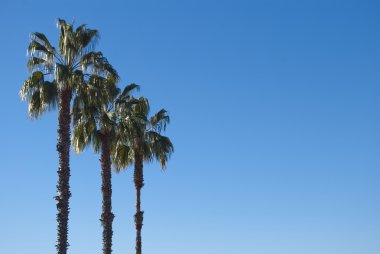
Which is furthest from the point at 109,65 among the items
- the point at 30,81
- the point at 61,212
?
the point at 61,212

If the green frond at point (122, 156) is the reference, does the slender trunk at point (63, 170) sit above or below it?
below

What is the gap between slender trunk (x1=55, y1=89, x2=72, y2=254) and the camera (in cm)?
3064

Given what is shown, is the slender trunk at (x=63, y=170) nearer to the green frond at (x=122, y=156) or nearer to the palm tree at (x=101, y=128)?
the palm tree at (x=101, y=128)

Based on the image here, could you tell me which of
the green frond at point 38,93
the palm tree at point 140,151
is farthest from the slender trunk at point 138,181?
the green frond at point 38,93

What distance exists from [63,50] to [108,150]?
665cm

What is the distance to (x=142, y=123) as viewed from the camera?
1614 inches

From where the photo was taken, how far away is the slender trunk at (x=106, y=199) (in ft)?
119

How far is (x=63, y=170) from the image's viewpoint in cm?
3155

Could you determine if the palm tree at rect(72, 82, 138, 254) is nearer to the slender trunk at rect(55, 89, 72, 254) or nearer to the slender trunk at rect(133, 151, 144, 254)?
the slender trunk at rect(55, 89, 72, 254)

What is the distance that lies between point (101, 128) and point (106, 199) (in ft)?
12.7

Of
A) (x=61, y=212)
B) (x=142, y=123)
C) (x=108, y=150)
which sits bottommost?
(x=61, y=212)

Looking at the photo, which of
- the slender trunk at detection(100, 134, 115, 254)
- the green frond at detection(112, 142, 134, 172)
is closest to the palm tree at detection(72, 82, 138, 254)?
the slender trunk at detection(100, 134, 115, 254)

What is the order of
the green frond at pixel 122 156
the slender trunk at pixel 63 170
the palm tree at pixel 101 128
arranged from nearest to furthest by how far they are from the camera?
the slender trunk at pixel 63 170, the palm tree at pixel 101 128, the green frond at pixel 122 156

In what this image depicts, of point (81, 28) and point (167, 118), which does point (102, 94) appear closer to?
point (81, 28)
